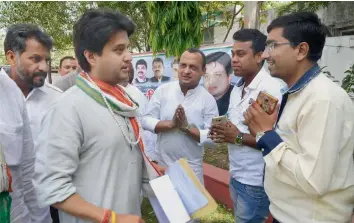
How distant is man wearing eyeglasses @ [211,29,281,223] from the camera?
→ 244cm

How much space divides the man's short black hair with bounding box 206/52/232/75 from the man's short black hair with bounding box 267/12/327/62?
3103 mm

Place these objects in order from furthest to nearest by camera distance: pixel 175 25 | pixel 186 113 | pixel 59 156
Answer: pixel 175 25
pixel 186 113
pixel 59 156

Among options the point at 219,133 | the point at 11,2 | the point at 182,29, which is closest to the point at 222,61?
the point at 182,29

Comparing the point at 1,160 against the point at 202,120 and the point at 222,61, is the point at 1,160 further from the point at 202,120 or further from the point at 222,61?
the point at 222,61

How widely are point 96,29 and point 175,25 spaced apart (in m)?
4.17

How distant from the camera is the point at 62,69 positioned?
457 cm

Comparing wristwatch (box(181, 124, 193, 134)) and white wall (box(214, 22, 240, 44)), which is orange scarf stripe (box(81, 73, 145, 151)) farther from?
white wall (box(214, 22, 240, 44))

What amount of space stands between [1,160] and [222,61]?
3837 mm

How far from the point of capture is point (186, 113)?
3.05 meters

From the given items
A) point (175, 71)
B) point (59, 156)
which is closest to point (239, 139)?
point (59, 156)

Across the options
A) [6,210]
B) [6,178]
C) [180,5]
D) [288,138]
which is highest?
[180,5]

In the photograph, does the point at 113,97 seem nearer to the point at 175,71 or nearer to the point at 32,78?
the point at 32,78

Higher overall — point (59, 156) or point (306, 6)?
point (306, 6)


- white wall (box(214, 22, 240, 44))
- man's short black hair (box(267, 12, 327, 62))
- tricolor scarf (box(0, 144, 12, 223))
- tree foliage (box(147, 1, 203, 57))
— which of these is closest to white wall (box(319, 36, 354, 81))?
tree foliage (box(147, 1, 203, 57))
